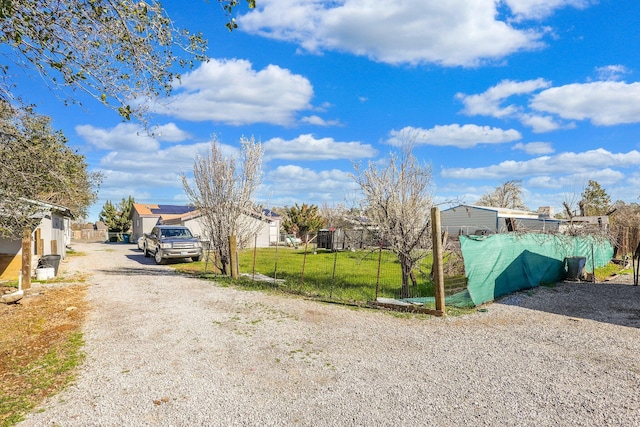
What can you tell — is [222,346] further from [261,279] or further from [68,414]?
[261,279]

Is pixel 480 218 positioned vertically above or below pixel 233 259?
above

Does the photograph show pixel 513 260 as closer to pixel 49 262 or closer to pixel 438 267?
pixel 438 267

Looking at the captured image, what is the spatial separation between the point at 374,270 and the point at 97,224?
57.3 meters

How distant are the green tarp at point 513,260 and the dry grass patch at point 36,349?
7.87m

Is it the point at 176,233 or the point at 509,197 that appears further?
the point at 509,197

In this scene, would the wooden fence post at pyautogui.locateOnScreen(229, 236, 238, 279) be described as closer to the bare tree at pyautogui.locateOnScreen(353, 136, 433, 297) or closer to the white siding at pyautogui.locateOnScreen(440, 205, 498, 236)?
the bare tree at pyautogui.locateOnScreen(353, 136, 433, 297)

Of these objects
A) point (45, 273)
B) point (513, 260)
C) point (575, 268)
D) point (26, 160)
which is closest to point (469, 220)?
point (575, 268)

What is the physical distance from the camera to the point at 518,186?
4822cm

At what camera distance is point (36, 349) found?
245 inches

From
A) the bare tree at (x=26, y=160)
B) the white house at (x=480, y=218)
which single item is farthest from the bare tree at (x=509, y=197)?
the bare tree at (x=26, y=160)

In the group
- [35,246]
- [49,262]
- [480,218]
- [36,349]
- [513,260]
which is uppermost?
[480,218]

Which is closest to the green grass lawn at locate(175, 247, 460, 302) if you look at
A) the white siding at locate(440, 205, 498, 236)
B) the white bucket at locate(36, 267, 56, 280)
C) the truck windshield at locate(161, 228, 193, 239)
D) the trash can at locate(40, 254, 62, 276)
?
the truck windshield at locate(161, 228, 193, 239)

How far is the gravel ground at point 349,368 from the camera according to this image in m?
3.98

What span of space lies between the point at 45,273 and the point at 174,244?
6218 millimetres
